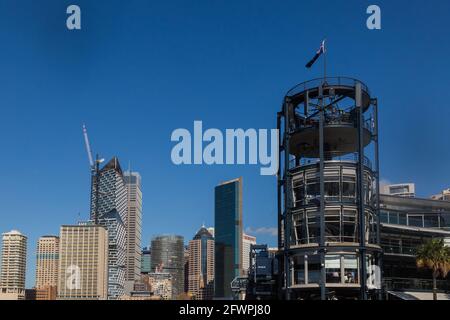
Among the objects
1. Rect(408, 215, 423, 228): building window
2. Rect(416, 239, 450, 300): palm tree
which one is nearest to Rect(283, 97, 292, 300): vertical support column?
Rect(416, 239, 450, 300): palm tree

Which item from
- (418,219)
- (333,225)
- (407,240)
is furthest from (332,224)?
(418,219)

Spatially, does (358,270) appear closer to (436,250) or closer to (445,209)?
(436,250)

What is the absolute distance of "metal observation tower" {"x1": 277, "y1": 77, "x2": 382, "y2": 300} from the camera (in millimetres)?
80938

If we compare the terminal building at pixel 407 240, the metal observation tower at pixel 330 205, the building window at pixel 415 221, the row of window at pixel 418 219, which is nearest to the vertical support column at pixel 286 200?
the metal observation tower at pixel 330 205

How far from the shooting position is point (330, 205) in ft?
271

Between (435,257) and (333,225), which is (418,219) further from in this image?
(333,225)

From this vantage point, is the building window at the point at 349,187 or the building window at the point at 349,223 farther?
the building window at the point at 349,187

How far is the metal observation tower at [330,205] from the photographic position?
80.9 m

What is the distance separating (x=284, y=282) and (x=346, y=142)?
2200cm

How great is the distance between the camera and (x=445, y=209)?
114 meters

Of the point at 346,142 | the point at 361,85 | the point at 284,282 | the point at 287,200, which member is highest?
the point at 361,85

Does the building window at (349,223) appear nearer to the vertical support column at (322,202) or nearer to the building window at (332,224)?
the building window at (332,224)
